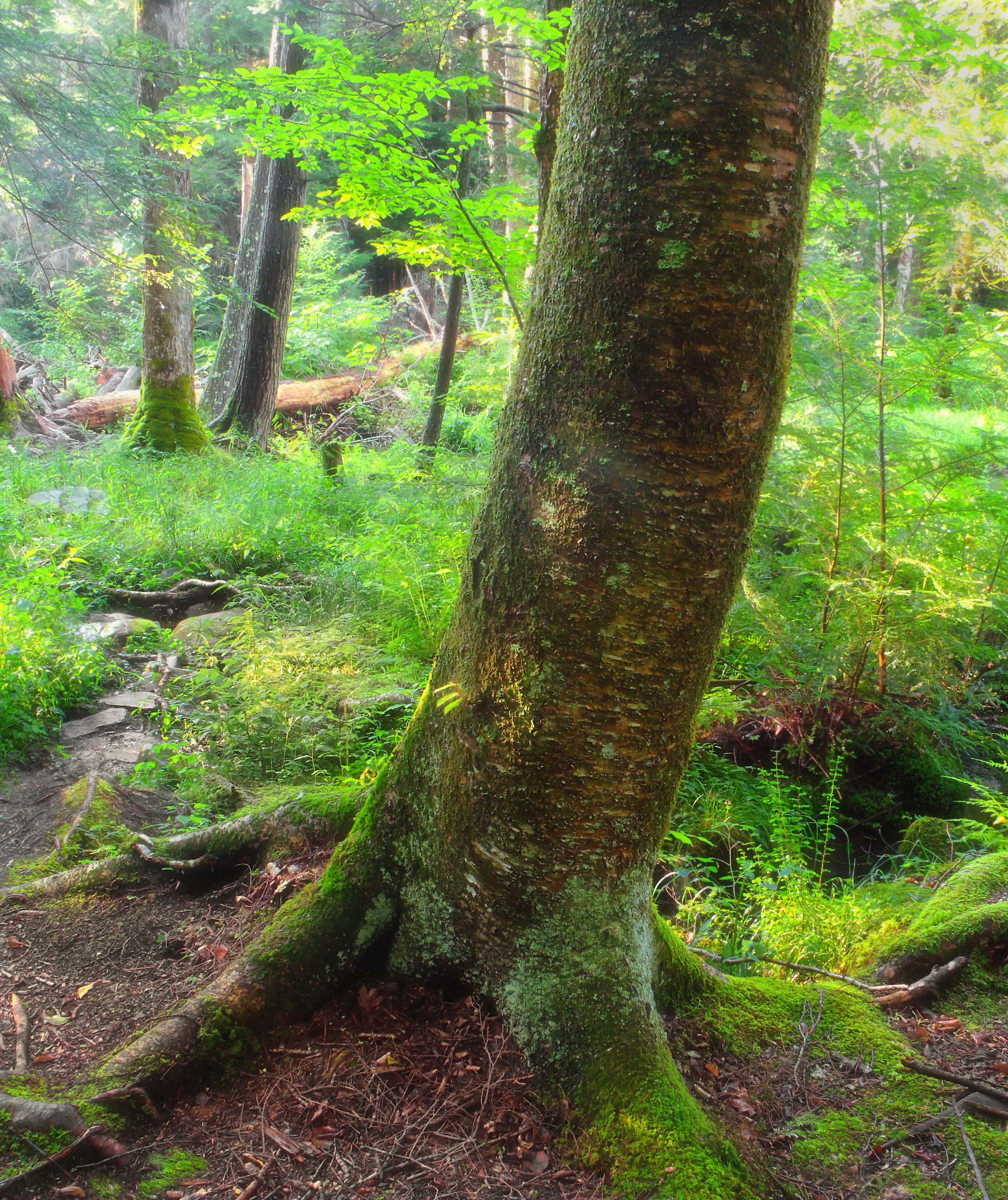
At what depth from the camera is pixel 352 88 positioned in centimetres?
553

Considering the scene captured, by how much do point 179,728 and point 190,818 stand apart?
127 cm

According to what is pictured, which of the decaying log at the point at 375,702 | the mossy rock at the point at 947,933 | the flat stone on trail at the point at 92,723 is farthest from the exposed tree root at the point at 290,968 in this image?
the flat stone on trail at the point at 92,723

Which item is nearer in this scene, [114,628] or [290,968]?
[290,968]

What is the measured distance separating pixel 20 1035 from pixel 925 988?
3023mm

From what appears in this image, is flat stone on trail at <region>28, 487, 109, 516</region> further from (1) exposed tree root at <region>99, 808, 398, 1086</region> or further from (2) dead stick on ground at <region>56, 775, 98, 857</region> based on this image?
(1) exposed tree root at <region>99, 808, 398, 1086</region>

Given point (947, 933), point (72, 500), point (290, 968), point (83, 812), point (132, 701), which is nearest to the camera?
point (290, 968)

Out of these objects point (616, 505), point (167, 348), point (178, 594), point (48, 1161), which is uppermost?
point (167, 348)

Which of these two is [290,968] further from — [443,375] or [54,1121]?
[443,375]

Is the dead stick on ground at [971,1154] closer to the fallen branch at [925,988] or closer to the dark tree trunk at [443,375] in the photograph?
the fallen branch at [925,988]

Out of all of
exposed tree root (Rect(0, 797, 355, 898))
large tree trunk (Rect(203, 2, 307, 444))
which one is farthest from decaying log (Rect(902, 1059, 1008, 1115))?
large tree trunk (Rect(203, 2, 307, 444))

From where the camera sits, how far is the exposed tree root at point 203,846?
295cm

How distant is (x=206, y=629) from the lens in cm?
588

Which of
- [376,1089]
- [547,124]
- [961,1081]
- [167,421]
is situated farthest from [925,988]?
[167,421]

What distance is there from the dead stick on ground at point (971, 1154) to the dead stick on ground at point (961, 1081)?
7 cm
